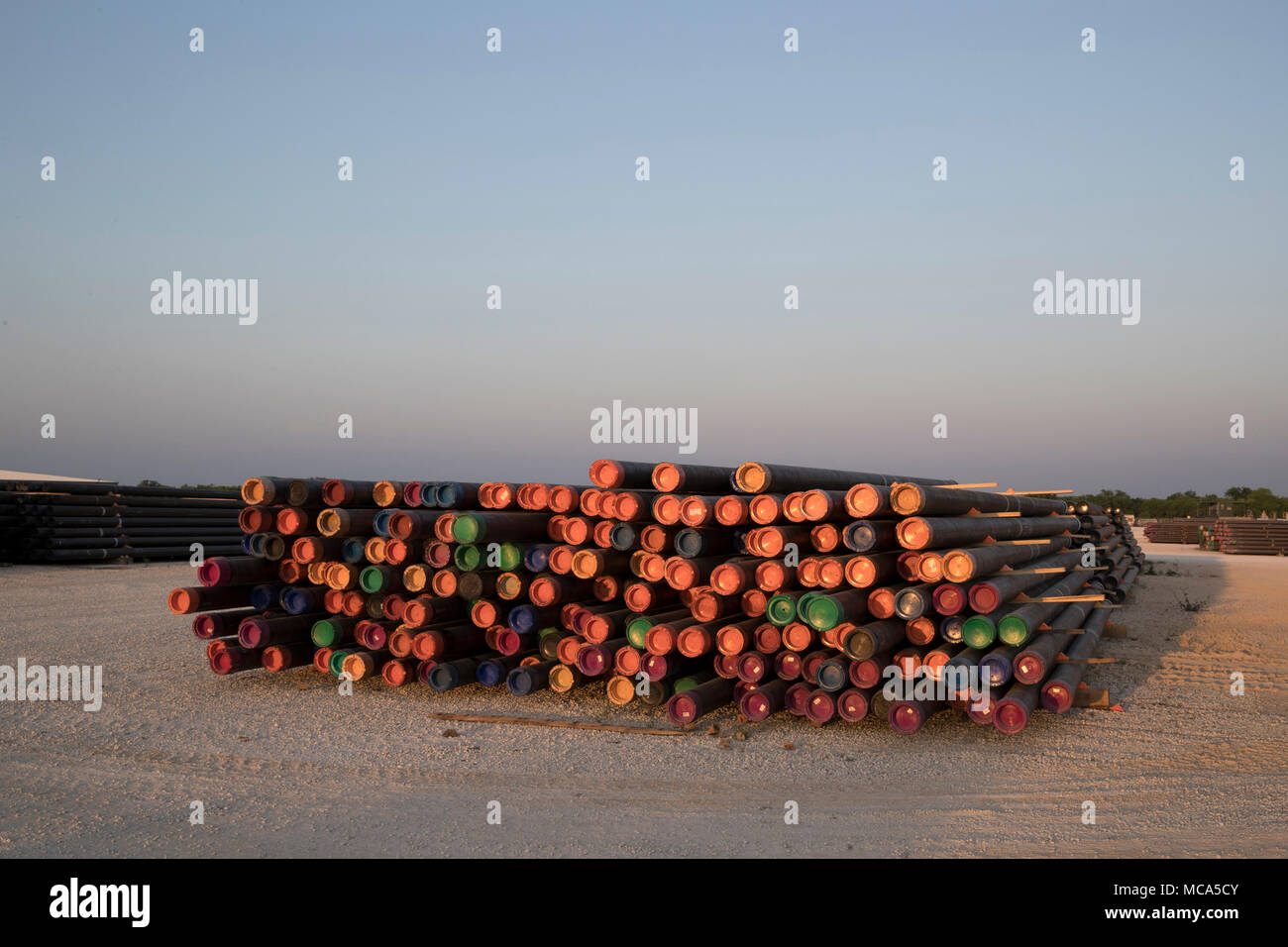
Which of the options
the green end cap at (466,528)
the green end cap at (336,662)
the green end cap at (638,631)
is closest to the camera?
the green end cap at (638,631)

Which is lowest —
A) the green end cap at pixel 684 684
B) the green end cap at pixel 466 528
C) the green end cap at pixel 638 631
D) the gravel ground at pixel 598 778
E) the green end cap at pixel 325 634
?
the gravel ground at pixel 598 778

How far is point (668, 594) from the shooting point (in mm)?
8930

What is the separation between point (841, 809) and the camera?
19.3 feet

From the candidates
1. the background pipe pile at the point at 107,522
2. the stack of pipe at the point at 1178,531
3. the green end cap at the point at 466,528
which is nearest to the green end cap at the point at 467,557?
the green end cap at the point at 466,528

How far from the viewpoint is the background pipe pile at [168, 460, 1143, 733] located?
7.61 meters

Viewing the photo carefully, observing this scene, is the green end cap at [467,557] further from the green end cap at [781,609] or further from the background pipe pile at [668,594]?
the green end cap at [781,609]

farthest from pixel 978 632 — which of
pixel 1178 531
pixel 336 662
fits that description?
pixel 1178 531

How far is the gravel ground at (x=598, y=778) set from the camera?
525cm

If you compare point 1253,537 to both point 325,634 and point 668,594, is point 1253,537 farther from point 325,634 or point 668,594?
point 325,634

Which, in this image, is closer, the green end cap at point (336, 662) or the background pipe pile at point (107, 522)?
the green end cap at point (336, 662)

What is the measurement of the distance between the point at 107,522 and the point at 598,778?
2271cm

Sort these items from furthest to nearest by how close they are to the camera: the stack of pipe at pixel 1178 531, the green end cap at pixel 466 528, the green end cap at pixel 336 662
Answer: the stack of pipe at pixel 1178 531
the green end cap at pixel 336 662
the green end cap at pixel 466 528

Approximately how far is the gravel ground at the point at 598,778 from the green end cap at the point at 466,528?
5.51 ft
